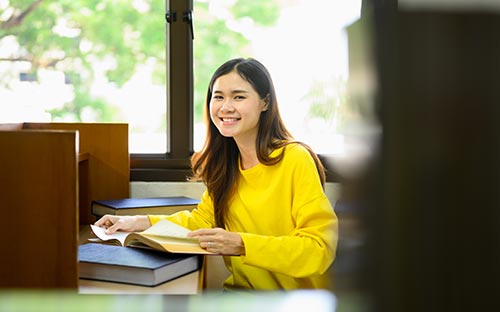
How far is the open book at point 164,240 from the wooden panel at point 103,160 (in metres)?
0.69

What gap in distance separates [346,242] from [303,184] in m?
1.58

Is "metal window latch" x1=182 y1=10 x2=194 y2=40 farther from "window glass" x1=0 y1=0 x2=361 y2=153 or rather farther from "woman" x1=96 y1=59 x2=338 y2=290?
"woman" x1=96 y1=59 x2=338 y2=290

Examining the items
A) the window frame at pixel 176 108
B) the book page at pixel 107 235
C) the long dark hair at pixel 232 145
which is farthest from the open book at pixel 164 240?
the window frame at pixel 176 108

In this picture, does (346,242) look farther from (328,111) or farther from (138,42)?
(138,42)

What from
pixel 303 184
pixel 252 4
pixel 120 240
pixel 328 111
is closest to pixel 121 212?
pixel 120 240

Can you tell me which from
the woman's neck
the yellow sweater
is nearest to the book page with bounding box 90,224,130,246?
the yellow sweater

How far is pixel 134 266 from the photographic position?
3.82 feet

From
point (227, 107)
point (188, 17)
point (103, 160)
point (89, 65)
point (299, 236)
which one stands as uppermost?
point (188, 17)

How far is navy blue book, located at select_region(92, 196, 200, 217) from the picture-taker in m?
1.91

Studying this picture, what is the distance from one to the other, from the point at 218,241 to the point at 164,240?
11 centimetres

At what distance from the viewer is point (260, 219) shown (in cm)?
170

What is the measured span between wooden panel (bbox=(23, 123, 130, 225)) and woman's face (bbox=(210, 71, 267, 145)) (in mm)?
476

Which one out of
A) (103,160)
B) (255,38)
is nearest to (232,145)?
(103,160)

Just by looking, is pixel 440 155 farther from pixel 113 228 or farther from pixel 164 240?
pixel 113 228
